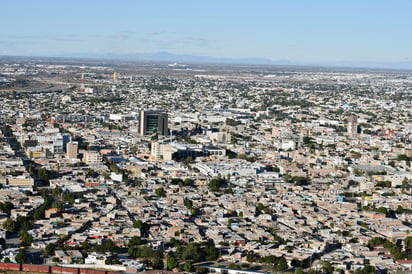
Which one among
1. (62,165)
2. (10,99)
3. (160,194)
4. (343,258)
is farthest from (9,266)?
(10,99)

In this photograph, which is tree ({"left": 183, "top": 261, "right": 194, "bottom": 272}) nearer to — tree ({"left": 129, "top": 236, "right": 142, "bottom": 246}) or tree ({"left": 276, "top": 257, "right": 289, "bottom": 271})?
tree ({"left": 276, "top": 257, "right": 289, "bottom": 271})

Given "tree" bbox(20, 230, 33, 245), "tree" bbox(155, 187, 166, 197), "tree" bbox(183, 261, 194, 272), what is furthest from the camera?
"tree" bbox(155, 187, 166, 197)

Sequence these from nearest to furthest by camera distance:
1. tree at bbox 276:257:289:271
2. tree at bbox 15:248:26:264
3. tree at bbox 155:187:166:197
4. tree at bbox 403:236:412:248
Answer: tree at bbox 15:248:26:264
tree at bbox 276:257:289:271
tree at bbox 403:236:412:248
tree at bbox 155:187:166:197

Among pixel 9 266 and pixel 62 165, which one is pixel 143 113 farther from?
pixel 9 266

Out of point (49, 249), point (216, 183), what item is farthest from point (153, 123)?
point (49, 249)

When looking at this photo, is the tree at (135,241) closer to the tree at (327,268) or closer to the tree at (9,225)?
the tree at (9,225)

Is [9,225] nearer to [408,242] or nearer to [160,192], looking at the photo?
[160,192]

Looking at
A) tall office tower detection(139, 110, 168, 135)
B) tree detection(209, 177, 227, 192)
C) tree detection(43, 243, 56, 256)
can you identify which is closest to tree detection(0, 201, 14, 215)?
tree detection(43, 243, 56, 256)

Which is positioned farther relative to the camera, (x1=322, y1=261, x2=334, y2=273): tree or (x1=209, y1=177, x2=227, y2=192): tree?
(x1=209, y1=177, x2=227, y2=192): tree

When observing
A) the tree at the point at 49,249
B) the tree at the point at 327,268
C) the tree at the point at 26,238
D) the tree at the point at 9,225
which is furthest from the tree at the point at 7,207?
the tree at the point at 327,268

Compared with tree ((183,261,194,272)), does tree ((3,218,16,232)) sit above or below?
below
